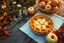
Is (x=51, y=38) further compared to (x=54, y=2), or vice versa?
(x=54, y=2)

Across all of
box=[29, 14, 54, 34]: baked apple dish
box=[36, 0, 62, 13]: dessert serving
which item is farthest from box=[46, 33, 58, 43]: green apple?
box=[36, 0, 62, 13]: dessert serving

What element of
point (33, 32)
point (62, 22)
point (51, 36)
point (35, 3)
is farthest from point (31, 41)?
point (35, 3)

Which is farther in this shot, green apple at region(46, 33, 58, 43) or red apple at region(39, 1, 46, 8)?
red apple at region(39, 1, 46, 8)

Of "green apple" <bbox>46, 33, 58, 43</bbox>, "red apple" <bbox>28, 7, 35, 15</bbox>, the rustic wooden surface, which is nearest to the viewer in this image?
"green apple" <bbox>46, 33, 58, 43</bbox>

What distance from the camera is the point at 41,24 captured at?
3.37 ft

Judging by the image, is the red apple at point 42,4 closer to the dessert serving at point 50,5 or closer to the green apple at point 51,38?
the dessert serving at point 50,5

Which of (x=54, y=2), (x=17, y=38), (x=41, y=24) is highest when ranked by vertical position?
(x=54, y=2)

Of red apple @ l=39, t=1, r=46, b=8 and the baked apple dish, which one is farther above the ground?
red apple @ l=39, t=1, r=46, b=8

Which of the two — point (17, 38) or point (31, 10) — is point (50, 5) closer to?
point (31, 10)

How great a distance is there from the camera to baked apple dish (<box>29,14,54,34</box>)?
3.21ft

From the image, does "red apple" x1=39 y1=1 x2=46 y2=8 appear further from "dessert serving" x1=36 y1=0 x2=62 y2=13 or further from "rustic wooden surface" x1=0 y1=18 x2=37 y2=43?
"rustic wooden surface" x1=0 y1=18 x2=37 y2=43

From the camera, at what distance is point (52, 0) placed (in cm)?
110

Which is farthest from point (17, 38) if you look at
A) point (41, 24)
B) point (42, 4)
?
point (42, 4)

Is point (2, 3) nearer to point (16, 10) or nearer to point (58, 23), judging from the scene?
point (16, 10)
